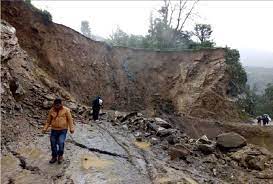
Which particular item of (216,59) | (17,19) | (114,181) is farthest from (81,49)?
(114,181)

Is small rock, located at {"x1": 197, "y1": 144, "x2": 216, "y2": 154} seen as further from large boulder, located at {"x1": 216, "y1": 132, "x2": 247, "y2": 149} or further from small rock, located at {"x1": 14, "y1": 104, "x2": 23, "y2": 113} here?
small rock, located at {"x1": 14, "y1": 104, "x2": 23, "y2": 113}

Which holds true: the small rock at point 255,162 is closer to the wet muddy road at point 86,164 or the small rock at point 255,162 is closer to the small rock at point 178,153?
the small rock at point 178,153

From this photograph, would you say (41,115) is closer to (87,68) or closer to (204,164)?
(204,164)

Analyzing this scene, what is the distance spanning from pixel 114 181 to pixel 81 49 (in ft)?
56.1

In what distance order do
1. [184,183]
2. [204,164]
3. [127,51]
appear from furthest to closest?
[127,51] → [204,164] → [184,183]

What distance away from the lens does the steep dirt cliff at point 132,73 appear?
21141 mm

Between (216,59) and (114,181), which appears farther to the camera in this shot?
(216,59)

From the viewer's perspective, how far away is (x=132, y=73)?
90.1ft

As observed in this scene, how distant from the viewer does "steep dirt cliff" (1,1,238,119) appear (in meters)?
21.1

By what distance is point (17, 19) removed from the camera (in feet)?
63.1

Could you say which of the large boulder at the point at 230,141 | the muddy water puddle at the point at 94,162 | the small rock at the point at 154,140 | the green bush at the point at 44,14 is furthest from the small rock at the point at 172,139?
the green bush at the point at 44,14

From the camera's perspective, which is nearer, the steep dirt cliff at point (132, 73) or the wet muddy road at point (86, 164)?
the wet muddy road at point (86, 164)

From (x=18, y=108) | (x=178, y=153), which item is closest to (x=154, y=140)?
(x=178, y=153)

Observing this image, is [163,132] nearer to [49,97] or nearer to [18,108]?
[49,97]
